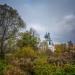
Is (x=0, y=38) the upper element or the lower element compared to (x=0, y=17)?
lower

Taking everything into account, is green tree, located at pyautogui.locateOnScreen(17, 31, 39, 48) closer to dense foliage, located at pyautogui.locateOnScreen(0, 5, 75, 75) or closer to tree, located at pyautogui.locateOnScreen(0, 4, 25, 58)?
dense foliage, located at pyautogui.locateOnScreen(0, 5, 75, 75)

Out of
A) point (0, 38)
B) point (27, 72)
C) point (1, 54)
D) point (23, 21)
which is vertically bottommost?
point (27, 72)

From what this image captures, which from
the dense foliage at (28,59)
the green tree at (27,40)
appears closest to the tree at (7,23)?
the dense foliage at (28,59)

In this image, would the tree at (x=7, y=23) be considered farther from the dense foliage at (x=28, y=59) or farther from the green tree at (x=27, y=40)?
the green tree at (x=27, y=40)

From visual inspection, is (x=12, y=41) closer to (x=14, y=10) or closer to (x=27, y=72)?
(x=14, y=10)

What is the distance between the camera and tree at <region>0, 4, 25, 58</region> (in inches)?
1188

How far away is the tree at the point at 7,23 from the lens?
3019 cm

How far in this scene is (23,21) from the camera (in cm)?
3155

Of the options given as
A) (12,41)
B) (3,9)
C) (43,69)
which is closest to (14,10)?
(3,9)

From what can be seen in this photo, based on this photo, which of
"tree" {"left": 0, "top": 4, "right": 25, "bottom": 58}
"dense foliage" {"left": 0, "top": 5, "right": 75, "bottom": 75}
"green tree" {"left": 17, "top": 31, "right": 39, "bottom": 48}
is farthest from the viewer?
"green tree" {"left": 17, "top": 31, "right": 39, "bottom": 48}

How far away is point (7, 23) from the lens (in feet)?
100

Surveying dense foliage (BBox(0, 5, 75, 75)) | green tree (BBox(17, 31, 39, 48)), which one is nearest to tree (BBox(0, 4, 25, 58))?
dense foliage (BBox(0, 5, 75, 75))

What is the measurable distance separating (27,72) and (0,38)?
804 centimetres

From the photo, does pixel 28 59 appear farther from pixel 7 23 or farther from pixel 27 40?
pixel 27 40
